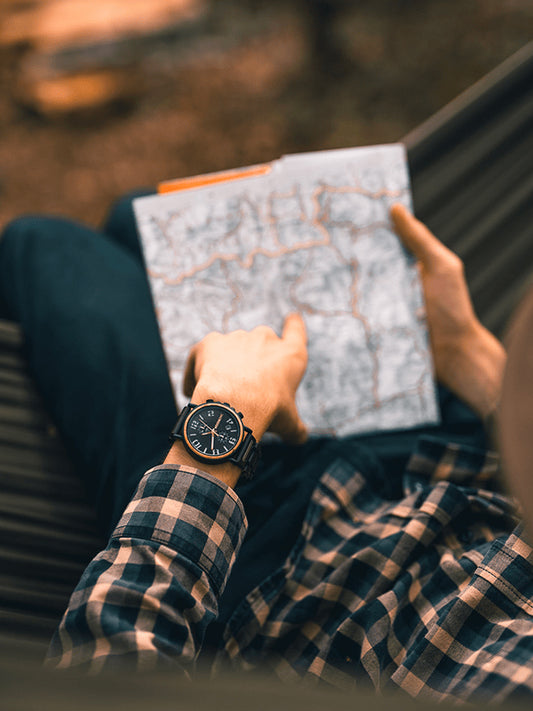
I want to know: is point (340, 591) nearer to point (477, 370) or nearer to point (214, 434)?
point (214, 434)

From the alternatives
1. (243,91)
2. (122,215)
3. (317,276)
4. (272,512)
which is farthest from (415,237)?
(243,91)

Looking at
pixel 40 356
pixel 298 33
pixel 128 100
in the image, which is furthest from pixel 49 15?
pixel 40 356

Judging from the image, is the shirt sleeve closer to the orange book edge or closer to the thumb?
the thumb

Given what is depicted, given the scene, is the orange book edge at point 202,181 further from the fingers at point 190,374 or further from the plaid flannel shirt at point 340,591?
the plaid flannel shirt at point 340,591

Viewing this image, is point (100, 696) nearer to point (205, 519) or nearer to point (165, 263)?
point (205, 519)

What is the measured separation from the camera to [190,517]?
521 mm

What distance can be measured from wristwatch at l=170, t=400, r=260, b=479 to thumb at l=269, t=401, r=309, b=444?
10 cm

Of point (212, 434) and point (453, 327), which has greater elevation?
point (453, 327)

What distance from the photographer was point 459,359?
84 cm

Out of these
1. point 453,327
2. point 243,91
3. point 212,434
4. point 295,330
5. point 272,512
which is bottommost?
point 272,512

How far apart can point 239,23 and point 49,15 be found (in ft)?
2.26

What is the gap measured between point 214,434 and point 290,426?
15cm

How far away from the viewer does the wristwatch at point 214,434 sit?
0.56m

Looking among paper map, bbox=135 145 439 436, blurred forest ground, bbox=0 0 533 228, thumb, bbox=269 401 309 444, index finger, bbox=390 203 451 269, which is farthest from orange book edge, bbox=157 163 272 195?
blurred forest ground, bbox=0 0 533 228
